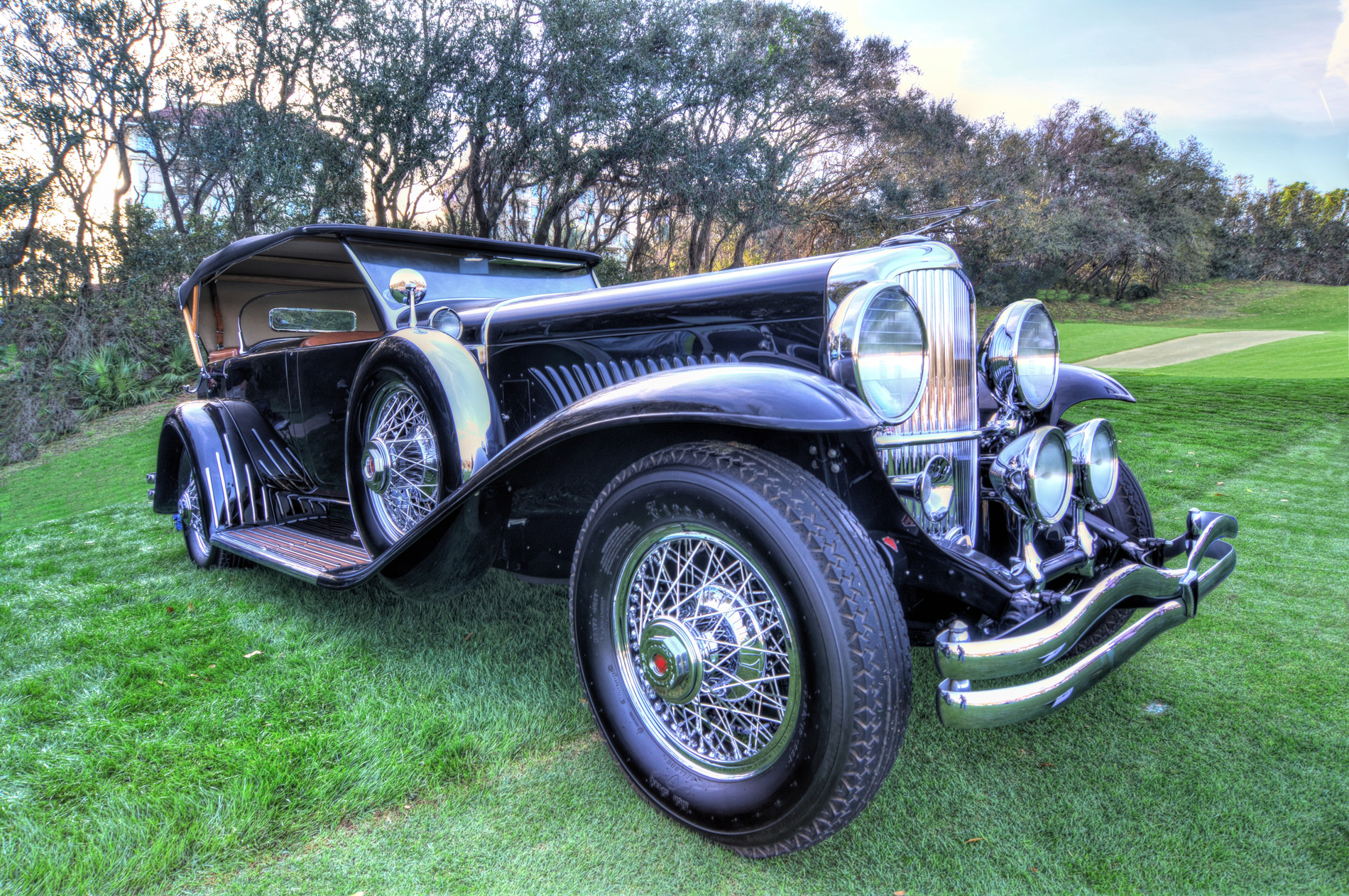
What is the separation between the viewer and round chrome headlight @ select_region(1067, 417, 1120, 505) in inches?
83.2

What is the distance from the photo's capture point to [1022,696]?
58.2 inches

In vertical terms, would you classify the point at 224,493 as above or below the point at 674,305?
below

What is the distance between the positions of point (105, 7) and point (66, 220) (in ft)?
11.1

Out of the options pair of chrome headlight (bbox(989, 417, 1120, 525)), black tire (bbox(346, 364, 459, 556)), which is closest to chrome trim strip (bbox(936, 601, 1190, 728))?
pair of chrome headlight (bbox(989, 417, 1120, 525))

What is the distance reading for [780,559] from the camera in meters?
1.51

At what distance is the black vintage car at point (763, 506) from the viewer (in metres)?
1.50

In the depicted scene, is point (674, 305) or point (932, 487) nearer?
point (932, 487)

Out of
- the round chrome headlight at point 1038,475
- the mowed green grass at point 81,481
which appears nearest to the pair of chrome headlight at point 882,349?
the round chrome headlight at point 1038,475

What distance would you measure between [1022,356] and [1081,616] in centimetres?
114

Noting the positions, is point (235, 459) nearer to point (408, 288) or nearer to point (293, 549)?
point (293, 549)

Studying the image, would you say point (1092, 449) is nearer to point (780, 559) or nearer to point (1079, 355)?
point (780, 559)

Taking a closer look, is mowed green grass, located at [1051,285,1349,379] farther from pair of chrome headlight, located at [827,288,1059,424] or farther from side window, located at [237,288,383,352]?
side window, located at [237,288,383,352]

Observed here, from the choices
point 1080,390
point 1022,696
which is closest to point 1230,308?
point 1080,390

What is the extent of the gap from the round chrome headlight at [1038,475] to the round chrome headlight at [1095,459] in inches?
3.4
